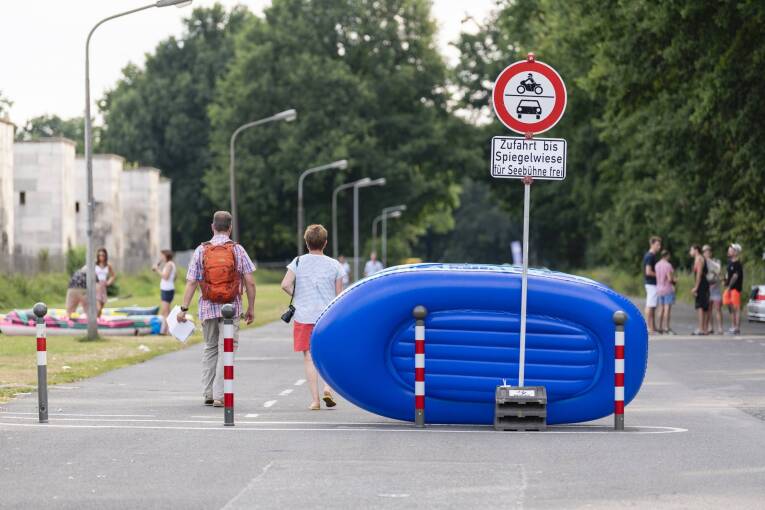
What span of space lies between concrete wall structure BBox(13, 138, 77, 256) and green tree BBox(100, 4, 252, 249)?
37218mm

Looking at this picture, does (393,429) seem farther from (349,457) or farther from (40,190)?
(40,190)

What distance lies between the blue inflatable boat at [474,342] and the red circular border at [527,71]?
132 cm

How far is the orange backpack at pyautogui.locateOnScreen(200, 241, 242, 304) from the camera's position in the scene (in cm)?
1502

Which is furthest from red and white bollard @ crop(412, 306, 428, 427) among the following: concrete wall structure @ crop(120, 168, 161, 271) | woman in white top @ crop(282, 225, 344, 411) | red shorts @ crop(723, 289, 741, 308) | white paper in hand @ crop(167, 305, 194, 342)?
concrete wall structure @ crop(120, 168, 161, 271)

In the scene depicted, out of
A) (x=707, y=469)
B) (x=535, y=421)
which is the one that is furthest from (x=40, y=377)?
(x=707, y=469)

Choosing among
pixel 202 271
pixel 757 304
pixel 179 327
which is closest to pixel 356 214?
pixel 757 304

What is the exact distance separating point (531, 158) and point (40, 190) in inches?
1793

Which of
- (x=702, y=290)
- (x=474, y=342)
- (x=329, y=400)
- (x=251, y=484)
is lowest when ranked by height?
(x=329, y=400)

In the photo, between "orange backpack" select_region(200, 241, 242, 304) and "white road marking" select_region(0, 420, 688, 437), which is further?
"orange backpack" select_region(200, 241, 242, 304)

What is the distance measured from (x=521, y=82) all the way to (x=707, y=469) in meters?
4.52

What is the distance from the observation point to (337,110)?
7756 cm

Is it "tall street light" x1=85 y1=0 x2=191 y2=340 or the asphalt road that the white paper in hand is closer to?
the asphalt road

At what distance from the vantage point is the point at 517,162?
13641 millimetres

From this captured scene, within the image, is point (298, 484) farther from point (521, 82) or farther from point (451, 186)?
point (451, 186)
